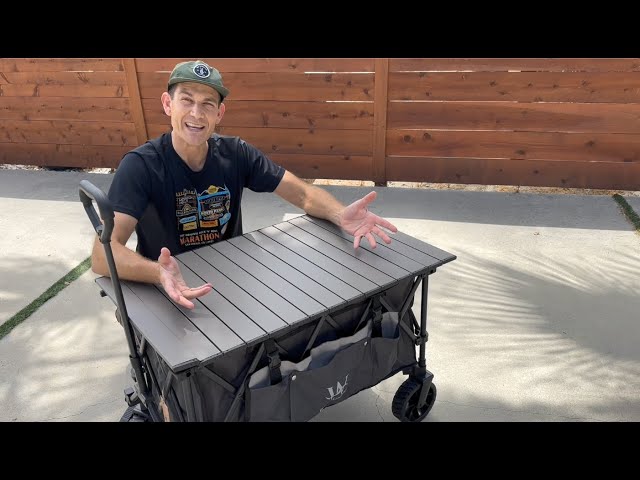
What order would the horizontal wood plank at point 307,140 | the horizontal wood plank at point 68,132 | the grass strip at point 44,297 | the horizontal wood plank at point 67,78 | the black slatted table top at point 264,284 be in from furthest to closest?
the horizontal wood plank at point 68,132
the horizontal wood plank at point 67,78
the horizontal wood plank at point 307,140
the grass strip at point 44,297
the black slatted table top at point 264,284

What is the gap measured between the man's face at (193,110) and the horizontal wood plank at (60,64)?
397 cm

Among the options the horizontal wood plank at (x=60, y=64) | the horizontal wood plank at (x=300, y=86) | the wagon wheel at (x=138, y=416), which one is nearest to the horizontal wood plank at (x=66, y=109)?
the horizontal wood plank at (x=60, y=64)

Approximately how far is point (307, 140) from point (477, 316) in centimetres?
305

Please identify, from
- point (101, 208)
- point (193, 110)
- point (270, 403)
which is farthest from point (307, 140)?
point (101, 208)

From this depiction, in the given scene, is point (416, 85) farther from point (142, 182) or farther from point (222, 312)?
point (222, 312)

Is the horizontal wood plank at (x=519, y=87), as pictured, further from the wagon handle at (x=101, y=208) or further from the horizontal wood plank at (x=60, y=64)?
the wagon handle at (x=101, y=208)

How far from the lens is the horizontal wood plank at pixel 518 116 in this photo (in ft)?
17.5

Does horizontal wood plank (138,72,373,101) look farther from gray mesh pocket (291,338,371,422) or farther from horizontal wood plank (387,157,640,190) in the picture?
gray mesh pocket (291,338,371,422)

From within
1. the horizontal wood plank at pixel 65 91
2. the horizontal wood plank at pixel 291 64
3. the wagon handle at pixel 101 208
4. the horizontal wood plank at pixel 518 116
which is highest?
the horizontal wood plank at pixel 291 64

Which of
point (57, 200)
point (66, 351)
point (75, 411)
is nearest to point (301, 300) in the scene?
point (75, 411)

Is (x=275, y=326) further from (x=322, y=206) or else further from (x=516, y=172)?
(x=516, y=172)

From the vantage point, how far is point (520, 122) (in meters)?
5.50

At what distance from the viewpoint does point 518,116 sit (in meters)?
5.48

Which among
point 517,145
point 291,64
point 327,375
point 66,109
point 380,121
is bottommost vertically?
point 327,375
